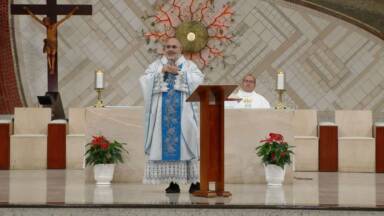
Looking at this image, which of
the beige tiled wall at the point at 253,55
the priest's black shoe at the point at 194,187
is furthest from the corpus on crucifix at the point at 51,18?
the priest's black shoe at the point at 194,187

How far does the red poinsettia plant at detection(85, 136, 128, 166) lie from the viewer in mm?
10297

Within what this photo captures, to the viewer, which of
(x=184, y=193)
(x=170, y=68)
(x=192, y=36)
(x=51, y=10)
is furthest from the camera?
(x=51, y=10)

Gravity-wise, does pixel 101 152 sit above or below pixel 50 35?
below

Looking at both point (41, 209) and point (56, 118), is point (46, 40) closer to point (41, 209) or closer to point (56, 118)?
point (56, 118)

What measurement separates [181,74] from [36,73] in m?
6.96

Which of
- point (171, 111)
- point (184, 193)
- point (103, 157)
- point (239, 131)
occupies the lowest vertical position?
point (184, 193)

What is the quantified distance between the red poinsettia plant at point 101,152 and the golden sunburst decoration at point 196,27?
2425 mm

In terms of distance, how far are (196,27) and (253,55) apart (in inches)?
116

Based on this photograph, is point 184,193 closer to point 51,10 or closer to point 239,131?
point 239,131

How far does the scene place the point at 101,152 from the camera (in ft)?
33.8

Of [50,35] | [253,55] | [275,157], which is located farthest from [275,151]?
[50,35]

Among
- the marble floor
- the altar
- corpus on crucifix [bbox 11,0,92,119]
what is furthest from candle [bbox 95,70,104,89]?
corpus on crucifix [bbox 11,0,92,119]

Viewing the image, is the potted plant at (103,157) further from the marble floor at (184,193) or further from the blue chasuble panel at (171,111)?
the blue chasuble panel at (171,111)

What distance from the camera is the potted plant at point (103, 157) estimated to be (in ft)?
33.8
